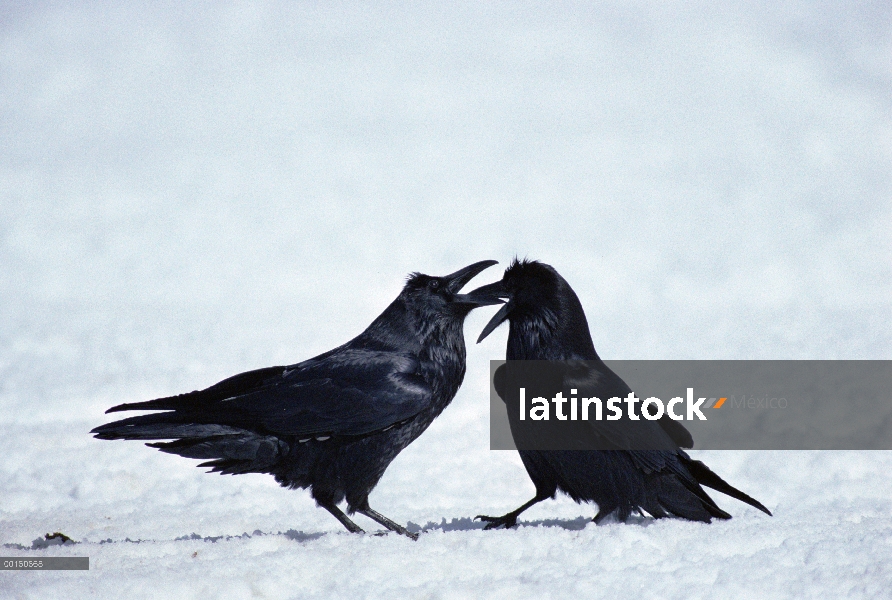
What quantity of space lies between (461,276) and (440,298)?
0.67 feet

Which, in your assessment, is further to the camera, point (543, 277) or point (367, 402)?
point (543, 277)

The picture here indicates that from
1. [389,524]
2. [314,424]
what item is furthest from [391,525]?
[314,424]

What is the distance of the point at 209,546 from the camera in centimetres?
390

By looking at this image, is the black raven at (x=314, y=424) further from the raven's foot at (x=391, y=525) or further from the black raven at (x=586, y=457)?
the black raven at (x=586, y=457)

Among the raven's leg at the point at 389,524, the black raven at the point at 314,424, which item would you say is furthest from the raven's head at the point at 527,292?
the raven's leg at the point at 389,524

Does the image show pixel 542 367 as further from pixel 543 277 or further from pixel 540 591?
pixel 540 591

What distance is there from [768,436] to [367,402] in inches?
146

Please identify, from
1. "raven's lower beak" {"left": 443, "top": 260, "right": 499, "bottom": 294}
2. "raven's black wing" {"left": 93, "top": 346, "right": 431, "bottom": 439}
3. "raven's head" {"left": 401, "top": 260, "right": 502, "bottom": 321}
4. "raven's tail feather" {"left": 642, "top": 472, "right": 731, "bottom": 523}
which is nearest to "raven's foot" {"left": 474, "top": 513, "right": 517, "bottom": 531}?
"raven's tail feather" {"left": 642, "top": 472, "right": 731, "bottom": 523}

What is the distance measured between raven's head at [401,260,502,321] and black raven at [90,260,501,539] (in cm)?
31

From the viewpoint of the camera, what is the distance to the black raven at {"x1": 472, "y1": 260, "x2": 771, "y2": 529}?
437 cm

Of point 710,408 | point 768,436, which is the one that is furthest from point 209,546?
point 710,408

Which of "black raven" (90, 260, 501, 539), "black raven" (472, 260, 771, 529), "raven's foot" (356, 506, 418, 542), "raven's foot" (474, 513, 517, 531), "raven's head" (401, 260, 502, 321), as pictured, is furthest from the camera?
"raven's head" (401, 260, 502, 321)

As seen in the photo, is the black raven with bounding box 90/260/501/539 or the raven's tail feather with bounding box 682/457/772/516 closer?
the black raven with bounding box 90/260/501/539

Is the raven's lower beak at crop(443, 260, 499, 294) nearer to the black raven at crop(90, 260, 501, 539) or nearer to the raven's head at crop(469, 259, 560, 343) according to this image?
the raven's head at crop(469, 259, 560, 343)
